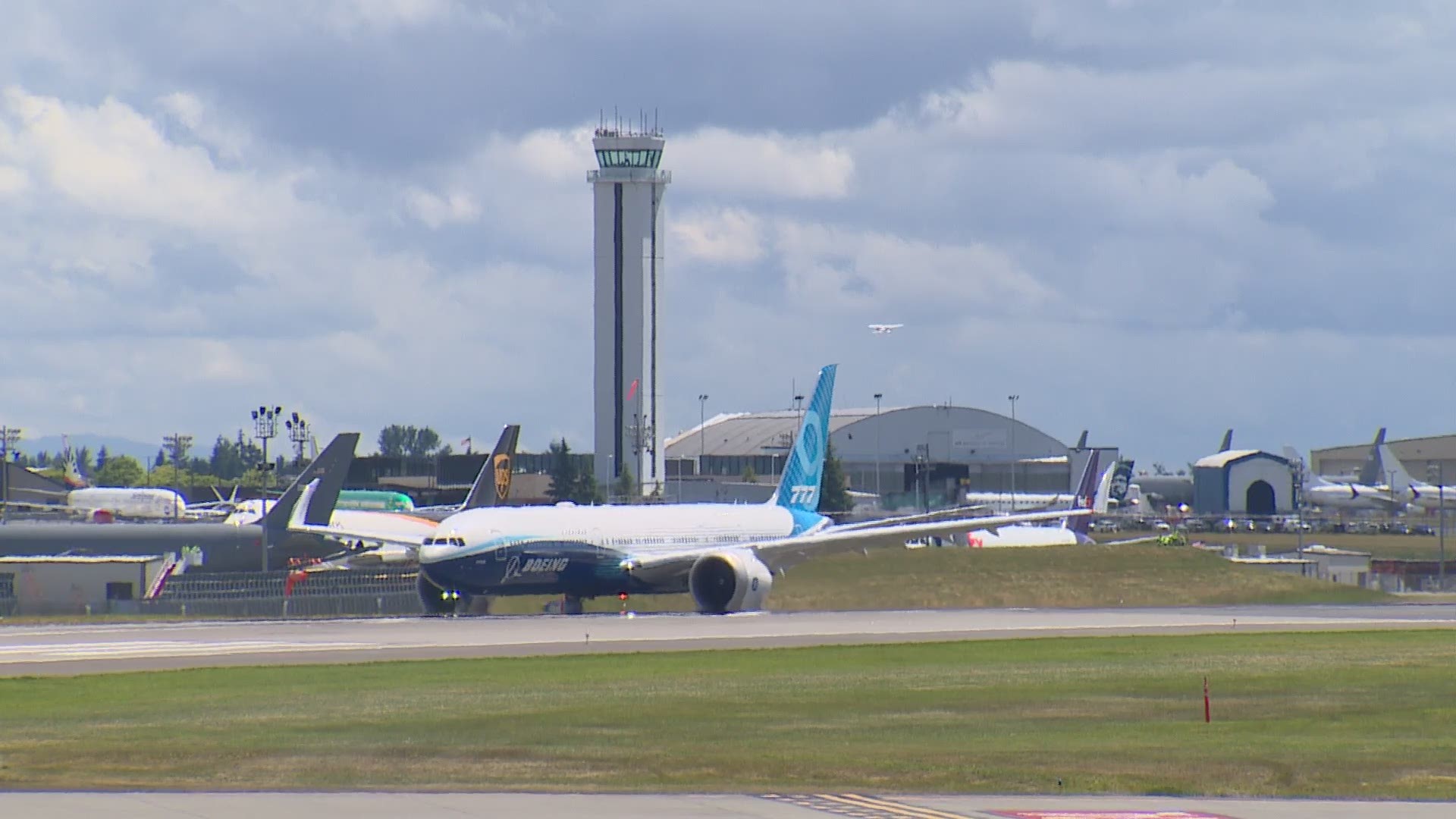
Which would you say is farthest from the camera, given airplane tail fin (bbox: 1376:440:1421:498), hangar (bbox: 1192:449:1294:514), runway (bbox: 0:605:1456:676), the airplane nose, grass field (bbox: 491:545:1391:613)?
airplane tail fin (bbox: 1376:440:1421:498)

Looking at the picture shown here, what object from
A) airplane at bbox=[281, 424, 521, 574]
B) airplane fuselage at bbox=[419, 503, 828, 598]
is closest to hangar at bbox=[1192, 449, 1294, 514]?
airplane at bbox=[281, 424, 521, 574]

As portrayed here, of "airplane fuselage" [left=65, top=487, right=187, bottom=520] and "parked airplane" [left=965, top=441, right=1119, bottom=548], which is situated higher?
"airplane fuselage" [left=65, top=487, right=187, bottom=520]

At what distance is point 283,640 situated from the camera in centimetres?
4972

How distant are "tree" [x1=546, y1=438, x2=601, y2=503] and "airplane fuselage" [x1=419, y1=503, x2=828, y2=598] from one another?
108396 mm

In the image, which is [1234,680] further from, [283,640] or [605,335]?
[605,335]

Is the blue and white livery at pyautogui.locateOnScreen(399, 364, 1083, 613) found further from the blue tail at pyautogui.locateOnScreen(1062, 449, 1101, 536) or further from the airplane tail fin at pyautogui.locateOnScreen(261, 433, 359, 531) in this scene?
the blue tail at pyautogui.locateOnScreen(1062, 449, 1101, 536)

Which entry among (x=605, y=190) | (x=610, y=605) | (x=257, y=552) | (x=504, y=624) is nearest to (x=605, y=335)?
(x=605, y=190)

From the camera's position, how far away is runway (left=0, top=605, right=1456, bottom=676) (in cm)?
4431

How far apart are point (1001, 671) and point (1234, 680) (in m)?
5.16

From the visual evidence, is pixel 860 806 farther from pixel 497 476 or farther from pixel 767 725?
pixel 497 476

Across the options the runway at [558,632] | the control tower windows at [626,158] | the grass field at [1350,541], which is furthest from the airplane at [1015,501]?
the runway at [558,632]

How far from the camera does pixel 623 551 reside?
6128cm

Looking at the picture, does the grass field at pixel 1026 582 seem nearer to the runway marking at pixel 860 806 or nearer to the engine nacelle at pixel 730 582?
the engine nacelle at pixel 730 582

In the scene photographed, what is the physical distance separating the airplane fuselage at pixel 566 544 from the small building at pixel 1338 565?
118 ft
